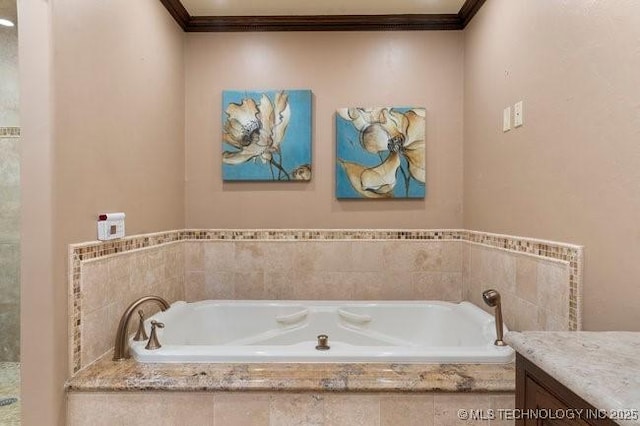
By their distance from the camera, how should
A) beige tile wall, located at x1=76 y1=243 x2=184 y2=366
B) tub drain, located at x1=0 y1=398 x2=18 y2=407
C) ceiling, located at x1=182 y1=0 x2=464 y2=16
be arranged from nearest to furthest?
beige tile wall, located at x1=76 y1=243 x2=184 y2=366 → tub drain, located at x1=0 y1=398 x2=18 y2=407 → ceiling, located at x1=182 y1=0 x2=464 y2=16

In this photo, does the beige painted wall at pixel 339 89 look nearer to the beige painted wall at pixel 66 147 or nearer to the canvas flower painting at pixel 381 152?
the canvas flower painting at pixel 381 152

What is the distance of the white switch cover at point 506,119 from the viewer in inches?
73.2

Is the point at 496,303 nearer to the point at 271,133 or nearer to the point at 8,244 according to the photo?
the point at 271,133

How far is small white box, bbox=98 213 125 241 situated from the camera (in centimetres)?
153

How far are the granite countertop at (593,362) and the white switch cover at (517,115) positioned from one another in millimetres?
1106

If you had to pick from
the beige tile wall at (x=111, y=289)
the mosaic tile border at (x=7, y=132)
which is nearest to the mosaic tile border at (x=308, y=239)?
the beige tile wall at (x=111, y=289)

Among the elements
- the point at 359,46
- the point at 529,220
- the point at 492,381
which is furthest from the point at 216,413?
the point at 359,46

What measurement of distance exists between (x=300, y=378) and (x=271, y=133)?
1629 mm

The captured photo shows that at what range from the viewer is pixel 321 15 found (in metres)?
2.41

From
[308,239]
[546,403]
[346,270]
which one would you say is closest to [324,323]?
[346,270]

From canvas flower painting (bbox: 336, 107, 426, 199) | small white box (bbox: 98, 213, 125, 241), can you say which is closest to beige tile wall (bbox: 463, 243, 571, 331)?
canvas flower painting (bbox: 336, 107, 426, 199)

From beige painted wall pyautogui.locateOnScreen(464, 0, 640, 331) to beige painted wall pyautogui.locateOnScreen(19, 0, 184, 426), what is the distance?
1924 mm

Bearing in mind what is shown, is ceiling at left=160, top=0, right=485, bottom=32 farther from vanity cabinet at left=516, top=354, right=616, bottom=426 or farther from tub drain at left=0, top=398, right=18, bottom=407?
tub drain at left=0, top=398, right=18, bottom=407

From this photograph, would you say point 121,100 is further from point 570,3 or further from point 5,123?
point 570,3
